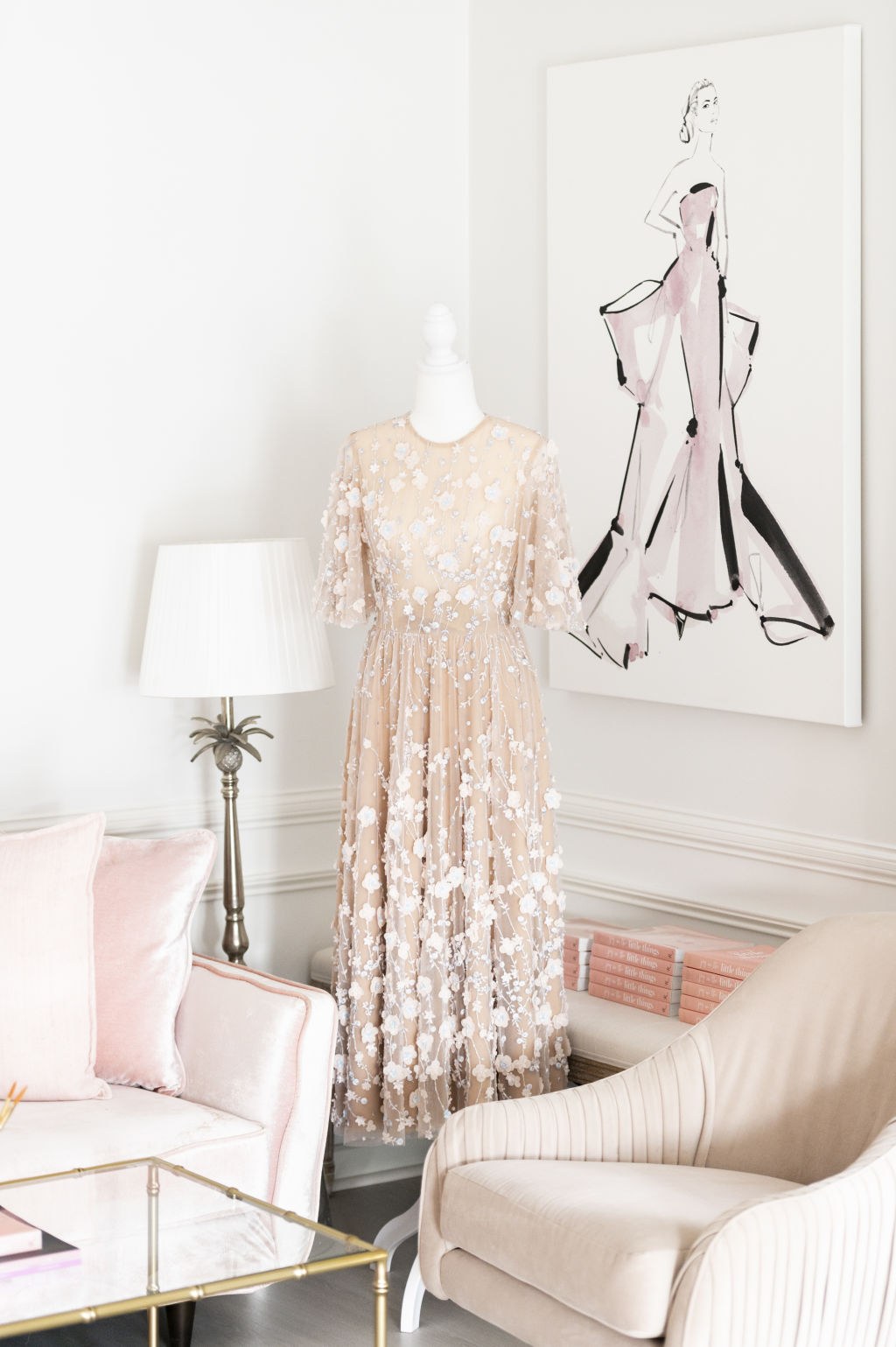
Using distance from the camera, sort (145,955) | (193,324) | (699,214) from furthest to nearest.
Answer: (193,324)
(699,214)
(145,955)

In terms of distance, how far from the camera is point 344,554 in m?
3.09

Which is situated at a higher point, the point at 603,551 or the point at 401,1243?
the point at 603,551

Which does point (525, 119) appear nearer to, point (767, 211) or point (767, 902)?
point (767, 211)

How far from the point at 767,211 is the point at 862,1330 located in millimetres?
2030

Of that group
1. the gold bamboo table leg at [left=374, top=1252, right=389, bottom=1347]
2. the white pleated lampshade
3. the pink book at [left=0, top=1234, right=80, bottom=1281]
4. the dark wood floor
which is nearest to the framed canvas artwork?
the white pleated lampshade

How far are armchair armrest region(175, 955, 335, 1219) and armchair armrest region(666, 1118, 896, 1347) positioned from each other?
0.84 meters

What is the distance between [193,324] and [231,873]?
3.93ft

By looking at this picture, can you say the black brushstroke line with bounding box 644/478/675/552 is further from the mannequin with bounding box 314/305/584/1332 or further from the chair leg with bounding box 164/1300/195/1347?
the chair leg with bounding box 164/1300/195/1347

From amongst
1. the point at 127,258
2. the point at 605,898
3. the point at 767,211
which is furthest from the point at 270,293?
the point at 605,898

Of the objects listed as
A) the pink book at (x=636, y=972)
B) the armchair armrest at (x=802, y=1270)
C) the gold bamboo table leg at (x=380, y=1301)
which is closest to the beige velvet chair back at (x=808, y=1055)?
the armchair armrest at (x=802, y=1270)

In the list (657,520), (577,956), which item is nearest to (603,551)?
(657,520)

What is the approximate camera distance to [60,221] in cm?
328

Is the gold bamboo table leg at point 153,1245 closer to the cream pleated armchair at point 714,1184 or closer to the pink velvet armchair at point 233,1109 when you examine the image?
the pink velvet armchair at point 233,1109

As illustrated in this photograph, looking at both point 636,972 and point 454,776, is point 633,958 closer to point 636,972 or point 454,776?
point 636,972
